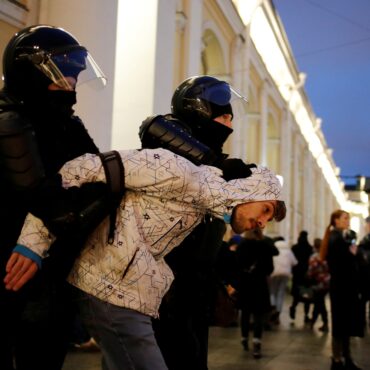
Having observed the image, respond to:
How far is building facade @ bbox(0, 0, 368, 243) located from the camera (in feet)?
21.4

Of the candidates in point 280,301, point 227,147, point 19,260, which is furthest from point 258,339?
point 227,147

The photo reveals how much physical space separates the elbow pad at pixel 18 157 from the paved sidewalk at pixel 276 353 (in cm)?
431

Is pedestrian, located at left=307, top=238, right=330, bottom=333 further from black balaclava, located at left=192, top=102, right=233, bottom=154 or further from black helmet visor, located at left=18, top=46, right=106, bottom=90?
black helmet visor, located at left=18, top=46, right=106, bottom=90

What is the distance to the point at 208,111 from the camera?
306 cm

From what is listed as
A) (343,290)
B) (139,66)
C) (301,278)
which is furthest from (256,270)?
(301,278)

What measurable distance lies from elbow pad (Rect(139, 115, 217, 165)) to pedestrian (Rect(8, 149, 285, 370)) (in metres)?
0.17

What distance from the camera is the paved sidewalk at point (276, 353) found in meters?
6.62

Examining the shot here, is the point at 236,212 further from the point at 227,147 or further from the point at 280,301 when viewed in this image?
the point at 227,147

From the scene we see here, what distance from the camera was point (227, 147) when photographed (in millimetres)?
15570

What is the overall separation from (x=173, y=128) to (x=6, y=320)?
3.05ft

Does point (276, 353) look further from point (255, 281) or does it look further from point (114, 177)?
point (114, 177)

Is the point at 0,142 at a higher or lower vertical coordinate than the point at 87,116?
lower

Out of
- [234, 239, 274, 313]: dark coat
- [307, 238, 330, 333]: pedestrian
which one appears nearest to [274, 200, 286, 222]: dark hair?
[234, 239, 274, 313]: dark coat

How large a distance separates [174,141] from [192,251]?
64cm
